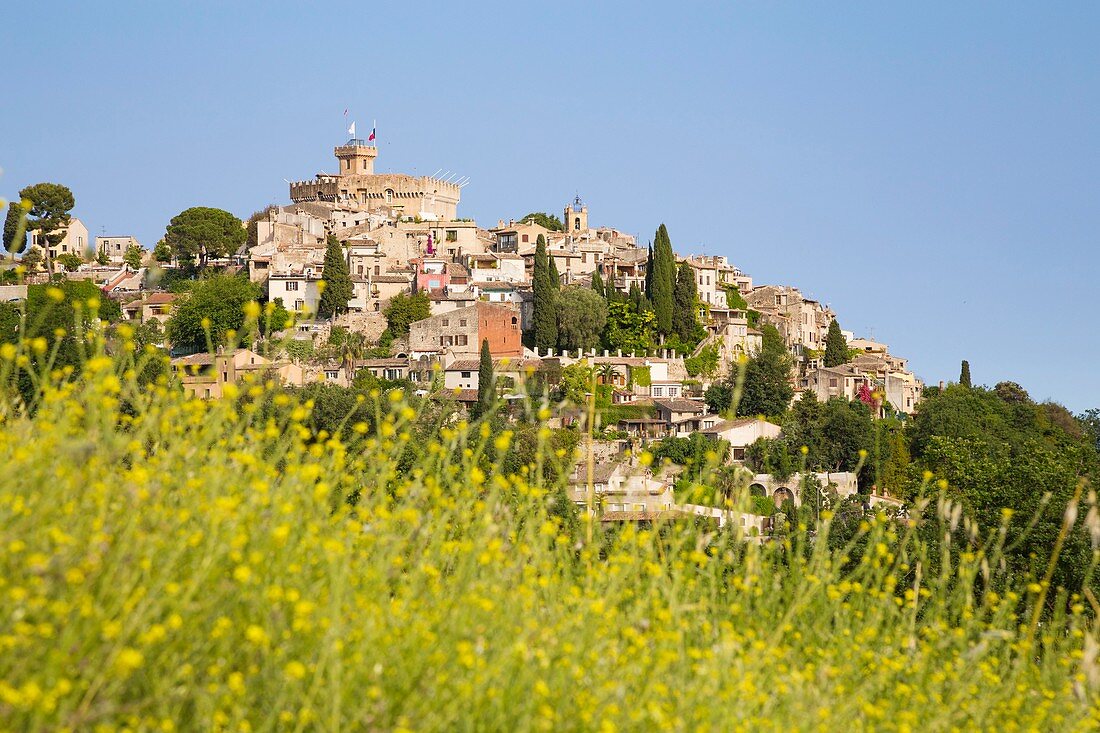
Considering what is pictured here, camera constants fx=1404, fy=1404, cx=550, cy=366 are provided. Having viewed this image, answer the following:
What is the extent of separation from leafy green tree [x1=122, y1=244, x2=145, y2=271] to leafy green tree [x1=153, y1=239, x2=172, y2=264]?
1424mm

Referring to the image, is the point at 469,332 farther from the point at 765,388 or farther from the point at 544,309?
the point at 765,388

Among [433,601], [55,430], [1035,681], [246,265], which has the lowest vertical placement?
[1035,681]

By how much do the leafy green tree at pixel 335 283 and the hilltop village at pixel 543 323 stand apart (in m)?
0.13

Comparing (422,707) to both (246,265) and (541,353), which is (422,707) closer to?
(541,353)

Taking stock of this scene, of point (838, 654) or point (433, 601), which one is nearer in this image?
point (433, 601)

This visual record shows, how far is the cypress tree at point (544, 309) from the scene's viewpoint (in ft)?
212

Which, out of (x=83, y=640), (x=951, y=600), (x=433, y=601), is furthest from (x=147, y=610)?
(x=951, y=600)

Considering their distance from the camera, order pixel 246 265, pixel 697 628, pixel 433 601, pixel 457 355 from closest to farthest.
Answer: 1. pixel 433 601
2. pixel 697 628
3. pixel 457 355
4. pixel 246 265

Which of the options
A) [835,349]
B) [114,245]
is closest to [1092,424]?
[835,349]

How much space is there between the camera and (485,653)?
6.62 m

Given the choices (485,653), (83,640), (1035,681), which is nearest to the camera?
(83,640)

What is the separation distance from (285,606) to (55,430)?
159cm

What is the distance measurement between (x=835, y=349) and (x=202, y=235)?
3618 cm

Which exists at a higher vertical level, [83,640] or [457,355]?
[457,355]
